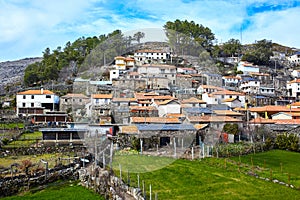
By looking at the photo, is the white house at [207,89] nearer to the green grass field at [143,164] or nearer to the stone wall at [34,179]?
the green grass field at [143,164]

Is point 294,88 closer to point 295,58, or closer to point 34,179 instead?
point 295,58

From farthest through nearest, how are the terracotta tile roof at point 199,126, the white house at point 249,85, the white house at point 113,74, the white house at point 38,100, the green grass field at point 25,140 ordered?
1. the white house at point 249,85
2. the white house at point 38,100
3. the green grass field at point 25,140
4. the terracotta tile roof at point 199,126
5. the white house at point 113,74

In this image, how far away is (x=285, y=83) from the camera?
46094mm

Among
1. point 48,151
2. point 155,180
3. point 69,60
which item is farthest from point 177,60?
point 69,60

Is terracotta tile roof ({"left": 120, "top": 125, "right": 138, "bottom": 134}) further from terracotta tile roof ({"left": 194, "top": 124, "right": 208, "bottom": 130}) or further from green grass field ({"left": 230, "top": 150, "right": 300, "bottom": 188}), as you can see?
green grass field ({"left": 230, "top": 150, "right": 300, "bottom": 188})

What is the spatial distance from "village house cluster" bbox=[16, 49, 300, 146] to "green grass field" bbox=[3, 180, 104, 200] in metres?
2.37

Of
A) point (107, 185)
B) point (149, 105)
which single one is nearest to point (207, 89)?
point (107, 185)

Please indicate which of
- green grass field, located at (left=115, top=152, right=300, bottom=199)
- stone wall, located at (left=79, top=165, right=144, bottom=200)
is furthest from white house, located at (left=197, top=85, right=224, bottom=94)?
stone wall, located at (left=79, top=165, right=144, bottom=200)

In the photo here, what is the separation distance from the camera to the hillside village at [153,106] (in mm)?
8219

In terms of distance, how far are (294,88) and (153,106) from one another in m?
31.0

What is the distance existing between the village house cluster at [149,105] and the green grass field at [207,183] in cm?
153

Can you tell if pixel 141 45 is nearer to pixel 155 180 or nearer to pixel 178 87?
pixel 178 87

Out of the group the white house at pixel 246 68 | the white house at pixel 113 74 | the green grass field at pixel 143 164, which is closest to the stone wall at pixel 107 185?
the green grass field at pixel 143 164

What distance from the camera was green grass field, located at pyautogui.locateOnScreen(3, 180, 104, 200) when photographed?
1041 cm
